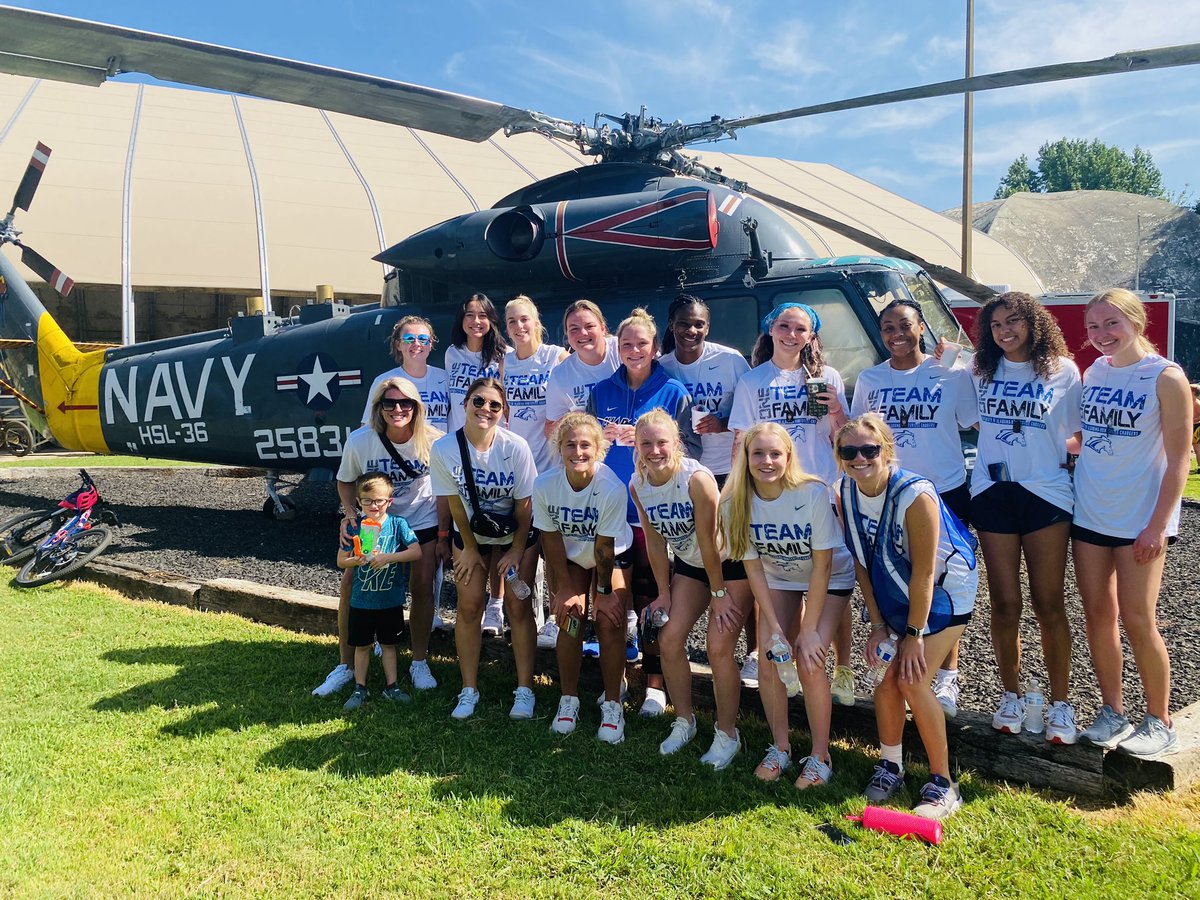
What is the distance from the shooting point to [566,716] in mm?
3900

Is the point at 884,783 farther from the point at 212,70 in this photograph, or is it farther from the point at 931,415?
the point at 212,70

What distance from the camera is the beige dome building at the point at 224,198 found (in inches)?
979

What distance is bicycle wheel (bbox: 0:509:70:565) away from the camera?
723cm

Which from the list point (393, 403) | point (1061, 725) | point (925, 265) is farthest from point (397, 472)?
point (925, 265)

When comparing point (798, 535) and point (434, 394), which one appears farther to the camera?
point (434, 394)

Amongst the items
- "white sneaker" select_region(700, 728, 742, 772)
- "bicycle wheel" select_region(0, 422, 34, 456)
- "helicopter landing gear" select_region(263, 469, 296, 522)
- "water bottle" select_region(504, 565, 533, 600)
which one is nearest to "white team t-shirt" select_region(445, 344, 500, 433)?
"water bottle" select_region(504, 565, 533, 600)

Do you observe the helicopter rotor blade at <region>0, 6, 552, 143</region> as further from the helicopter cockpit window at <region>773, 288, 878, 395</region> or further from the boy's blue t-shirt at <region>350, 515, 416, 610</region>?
the boy's blue t-shirt at <region>350, 515, 416, 610</region>

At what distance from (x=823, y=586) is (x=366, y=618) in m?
2.41

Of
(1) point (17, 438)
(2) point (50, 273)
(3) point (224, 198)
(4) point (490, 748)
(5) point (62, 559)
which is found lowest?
(4) point (490, 748)

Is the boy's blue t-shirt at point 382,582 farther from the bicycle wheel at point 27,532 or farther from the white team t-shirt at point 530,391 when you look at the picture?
the bicycle wheel at point 27,532

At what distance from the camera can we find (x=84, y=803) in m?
3.23

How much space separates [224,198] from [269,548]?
23641mm

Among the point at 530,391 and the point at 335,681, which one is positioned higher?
the point at 530,391

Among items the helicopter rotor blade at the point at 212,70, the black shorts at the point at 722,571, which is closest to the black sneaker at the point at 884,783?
the black shorts at the point at 722,571
